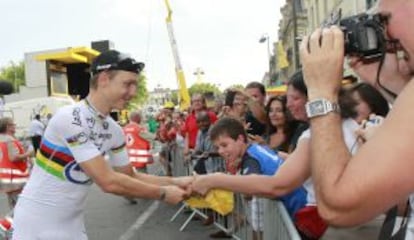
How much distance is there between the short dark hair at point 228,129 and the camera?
390 centimetres

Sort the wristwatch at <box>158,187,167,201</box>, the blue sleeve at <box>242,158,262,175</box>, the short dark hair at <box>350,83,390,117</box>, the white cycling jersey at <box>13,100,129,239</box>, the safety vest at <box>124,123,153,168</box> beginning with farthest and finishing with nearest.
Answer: the safety vest at <box>124,123,153,168</box>, the short dark hair at <box>350,83,390,117</box>, the wristwatch at <box>158,187,167,201</box>, the blue sleeve at <box>242,158,262,175</box>, the white cycling jersey at <box>13,100,129,239</box>

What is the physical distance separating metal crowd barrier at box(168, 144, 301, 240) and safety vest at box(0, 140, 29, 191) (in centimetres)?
250

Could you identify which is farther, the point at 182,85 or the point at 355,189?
the point at 182,85

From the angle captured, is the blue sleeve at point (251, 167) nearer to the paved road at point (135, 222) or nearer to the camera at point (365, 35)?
the camera at point (365, 35)

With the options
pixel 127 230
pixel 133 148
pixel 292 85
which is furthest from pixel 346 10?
pixel 292 85

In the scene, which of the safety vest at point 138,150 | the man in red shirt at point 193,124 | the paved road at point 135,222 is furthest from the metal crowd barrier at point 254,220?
the safety vest at point 138,150

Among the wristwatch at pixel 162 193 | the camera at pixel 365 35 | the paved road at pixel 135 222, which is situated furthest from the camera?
the paved road at pixel 135 222

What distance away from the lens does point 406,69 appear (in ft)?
5.70

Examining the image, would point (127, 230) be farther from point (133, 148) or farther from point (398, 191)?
point (398, 191)

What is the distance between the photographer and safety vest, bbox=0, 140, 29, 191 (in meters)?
8.91

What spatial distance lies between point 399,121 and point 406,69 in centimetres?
36

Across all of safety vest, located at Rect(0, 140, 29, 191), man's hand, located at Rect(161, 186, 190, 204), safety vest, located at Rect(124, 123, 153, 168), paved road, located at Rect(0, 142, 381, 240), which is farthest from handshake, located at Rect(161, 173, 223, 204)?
safety vest, located at Rect(124, 123, 153, 168)

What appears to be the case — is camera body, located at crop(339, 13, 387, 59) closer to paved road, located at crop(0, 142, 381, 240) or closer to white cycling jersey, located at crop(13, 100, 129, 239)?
white cycling jersey, located at crop(13, 100, 129, 239)

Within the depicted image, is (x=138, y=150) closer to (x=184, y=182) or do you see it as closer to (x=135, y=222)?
(x=135, y=222)
